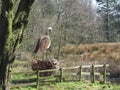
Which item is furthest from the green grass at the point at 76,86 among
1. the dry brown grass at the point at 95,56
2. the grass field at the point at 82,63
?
the dry brown grass at the point at 95,56

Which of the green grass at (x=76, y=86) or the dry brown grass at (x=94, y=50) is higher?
the dry brown grass at (x=94, y=50)

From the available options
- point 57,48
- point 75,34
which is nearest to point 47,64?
point 57,48

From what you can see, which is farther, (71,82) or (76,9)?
(76,9)

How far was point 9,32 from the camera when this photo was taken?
27.0 feet

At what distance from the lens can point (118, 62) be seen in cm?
2425

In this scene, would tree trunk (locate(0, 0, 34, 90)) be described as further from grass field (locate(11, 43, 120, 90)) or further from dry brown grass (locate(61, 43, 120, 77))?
dry brown grass (locate(61, 43, 120, 77))

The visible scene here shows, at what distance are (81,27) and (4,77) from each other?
36536 mm

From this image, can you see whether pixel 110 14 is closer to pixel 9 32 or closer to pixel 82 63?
pixel 82 63

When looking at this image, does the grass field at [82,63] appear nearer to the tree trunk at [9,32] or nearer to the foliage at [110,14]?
the tree trunk at [9,32]

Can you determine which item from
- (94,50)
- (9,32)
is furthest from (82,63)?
(9,32)

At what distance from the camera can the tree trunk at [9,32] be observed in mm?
8175

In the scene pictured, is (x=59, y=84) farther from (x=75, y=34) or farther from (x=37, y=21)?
(x=75, y=34)

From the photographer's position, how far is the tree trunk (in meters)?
8.18

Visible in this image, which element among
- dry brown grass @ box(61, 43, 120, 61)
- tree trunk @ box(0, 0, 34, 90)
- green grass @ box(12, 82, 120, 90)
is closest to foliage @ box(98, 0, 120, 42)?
dry brown grass @ box(61, 43, 120, 61)
